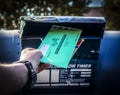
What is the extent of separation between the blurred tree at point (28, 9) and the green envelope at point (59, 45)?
33.8 feet

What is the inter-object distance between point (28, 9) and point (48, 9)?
721 millimetres

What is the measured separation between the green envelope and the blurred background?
32.6 ft

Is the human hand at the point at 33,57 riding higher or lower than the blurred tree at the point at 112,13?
higher

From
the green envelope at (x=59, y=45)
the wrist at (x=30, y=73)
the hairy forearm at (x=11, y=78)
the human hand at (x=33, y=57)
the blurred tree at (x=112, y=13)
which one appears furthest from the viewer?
the blurred tree at (x=112, y=13)

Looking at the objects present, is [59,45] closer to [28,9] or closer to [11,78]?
[11,78]

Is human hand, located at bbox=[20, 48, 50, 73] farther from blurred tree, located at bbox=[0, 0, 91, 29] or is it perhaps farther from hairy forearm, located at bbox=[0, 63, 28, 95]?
blurred tree, located at bbox=[0, 0, 91, 29]

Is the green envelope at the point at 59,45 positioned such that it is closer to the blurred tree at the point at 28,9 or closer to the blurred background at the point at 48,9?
the blurred background at the point at 48,9

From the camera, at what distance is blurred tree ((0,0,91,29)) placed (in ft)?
42.1

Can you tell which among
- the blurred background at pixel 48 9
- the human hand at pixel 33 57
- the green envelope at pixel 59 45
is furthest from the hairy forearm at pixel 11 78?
the blurred background at pixel 48 9

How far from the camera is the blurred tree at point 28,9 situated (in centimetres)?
1284

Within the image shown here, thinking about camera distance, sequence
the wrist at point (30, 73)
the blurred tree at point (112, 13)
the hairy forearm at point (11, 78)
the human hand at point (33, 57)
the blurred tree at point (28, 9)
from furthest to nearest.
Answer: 1. the blurred tree at point (112, 13)
2. the blurred tree at point (28, 9)
3. the human hand at point (33, 57)
4. the wrist at point (30, 73)
5. the hairy forearm at point (11, 78)

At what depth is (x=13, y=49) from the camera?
252 centimetres

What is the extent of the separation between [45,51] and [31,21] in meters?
0.24

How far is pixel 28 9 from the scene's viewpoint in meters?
13.1
